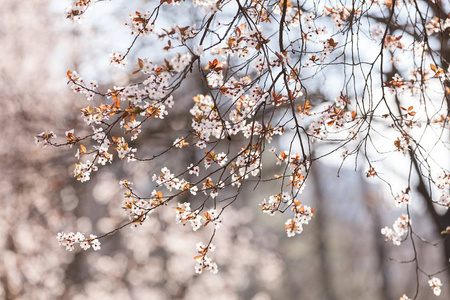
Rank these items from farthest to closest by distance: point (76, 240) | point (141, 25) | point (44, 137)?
point (76, 240), point (44, 137), point (141, 25)

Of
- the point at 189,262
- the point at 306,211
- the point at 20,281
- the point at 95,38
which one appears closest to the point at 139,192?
the point at 189,262

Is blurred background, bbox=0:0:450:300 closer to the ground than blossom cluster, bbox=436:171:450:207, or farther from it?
closer to the ground

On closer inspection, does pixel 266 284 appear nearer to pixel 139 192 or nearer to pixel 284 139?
pixel 139 192

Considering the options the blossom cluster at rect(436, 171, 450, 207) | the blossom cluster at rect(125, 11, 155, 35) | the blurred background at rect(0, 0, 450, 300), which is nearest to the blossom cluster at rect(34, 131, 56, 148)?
the blossom cluster at rect(125, 11, 155, 35)

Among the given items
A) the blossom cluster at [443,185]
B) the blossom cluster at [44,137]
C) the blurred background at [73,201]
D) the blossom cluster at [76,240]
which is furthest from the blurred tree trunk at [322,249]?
the blossom cluster at [44,137]

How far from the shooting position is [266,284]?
11.3 meters

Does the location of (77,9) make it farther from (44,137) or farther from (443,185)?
(443,185)

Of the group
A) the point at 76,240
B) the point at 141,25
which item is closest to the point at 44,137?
the point at 76,240

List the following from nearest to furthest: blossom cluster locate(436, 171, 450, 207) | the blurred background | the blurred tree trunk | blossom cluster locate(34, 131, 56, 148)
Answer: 1. blossom cluster locate(34, 131, 56, 148)
2. blossom cluster locate(436, 171, 450, 207)
3. the blurred background
4. the blurred tree trunk

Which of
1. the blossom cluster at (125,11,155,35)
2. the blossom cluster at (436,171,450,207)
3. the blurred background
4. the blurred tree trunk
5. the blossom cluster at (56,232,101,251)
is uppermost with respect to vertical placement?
the blossom cluster at (125,11,155,35)

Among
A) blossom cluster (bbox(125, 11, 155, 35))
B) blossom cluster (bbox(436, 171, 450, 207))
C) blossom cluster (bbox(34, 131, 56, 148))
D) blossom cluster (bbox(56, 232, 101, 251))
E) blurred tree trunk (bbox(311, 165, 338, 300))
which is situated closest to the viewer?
blossom cluster (bbox(125, 11, 155, 35))

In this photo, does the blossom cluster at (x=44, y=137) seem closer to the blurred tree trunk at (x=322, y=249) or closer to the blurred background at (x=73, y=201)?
the blurred background at (x=73, y=201)

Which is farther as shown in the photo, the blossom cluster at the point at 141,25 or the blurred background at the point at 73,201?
the blurred background at the point at 73,201

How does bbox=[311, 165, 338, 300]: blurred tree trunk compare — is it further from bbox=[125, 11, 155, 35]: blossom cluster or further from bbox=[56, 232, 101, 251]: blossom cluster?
bbox=[125, 11, 155, 35]: blossom cluster
